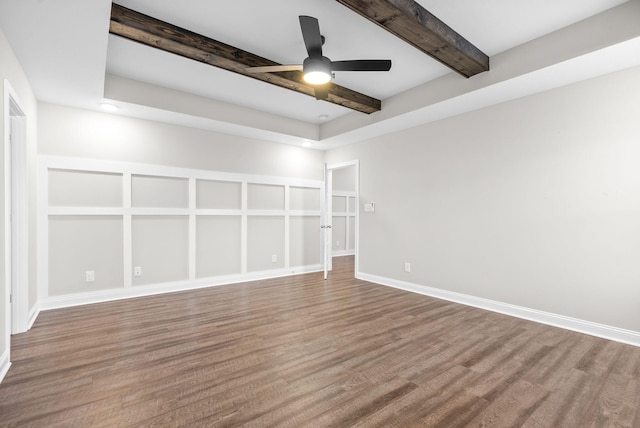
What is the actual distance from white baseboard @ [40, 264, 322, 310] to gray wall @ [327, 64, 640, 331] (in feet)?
7.58

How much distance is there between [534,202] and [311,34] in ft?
9.62

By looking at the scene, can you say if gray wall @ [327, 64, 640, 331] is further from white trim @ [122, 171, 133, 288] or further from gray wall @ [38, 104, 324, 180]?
white trim @ [122, 171, 133, 288]

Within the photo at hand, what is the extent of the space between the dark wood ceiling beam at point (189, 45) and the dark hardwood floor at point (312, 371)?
2.71 metres

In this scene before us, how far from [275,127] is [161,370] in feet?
12.4

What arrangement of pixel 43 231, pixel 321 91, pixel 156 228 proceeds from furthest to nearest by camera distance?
pixel 156 228
pixel 43 231
pixel 321 91

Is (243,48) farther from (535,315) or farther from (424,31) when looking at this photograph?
(535,315)

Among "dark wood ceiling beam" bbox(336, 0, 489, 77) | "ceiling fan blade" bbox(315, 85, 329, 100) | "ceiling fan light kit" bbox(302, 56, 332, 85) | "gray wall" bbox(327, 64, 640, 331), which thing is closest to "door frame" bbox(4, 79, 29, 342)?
"ceiling fan light kit" bbox(302, 56, 332, 85)

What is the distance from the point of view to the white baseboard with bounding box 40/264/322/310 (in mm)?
3654

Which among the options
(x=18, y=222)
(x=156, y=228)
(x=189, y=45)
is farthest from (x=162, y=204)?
(x=189, y=45)

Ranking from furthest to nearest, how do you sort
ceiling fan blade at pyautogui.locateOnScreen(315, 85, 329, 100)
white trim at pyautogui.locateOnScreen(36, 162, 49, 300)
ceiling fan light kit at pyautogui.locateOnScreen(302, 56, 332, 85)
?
white trim at pyautogui.locateOnScreen(36, 162, 49, 300)
ceiling fan blade at pyautogui.locateOnScreen(315, 85, 329, 100)
ceiling fan light kit at pyautogui.locateOnScreen(302, 56, 332, 85)

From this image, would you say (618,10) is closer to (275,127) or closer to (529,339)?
→ (529,339)

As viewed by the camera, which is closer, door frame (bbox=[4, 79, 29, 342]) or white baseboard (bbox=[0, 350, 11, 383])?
white baseboard (bbox=[0, 350, 11, 383])

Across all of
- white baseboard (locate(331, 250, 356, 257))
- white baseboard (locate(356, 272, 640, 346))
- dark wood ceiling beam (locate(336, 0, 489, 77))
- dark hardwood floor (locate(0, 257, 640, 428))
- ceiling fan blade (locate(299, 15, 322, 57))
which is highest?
dark wood ceiling beam (locate(336, 0, 489, 77))

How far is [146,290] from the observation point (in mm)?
4223
